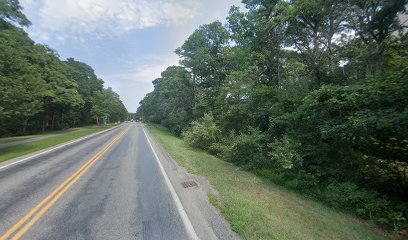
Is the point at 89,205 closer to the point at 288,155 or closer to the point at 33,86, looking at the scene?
the point at 288,155

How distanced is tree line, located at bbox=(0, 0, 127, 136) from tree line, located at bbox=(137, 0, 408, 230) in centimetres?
1313

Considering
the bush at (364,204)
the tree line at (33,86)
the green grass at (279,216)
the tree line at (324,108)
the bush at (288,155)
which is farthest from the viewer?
the tree line at (33,86)

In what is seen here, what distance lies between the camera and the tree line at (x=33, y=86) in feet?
54.9

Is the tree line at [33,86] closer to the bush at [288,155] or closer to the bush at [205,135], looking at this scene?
the bush at [205,135]

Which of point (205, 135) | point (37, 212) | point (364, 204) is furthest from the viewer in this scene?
point (205, 135)

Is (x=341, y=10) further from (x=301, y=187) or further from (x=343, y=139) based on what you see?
(x=301, y=187)

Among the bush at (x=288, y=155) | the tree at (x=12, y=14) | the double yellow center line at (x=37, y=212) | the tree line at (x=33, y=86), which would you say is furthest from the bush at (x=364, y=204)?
the tree at (x=12, y=14)

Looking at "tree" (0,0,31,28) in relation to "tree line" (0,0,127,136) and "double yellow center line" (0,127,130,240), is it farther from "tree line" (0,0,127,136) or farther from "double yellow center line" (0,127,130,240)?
"double yellow center line" (0,127,130,240)

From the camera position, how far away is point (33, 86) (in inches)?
722

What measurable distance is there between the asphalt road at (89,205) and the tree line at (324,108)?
19.5 feet

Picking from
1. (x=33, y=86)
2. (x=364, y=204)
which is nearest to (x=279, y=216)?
(x=364, y=204)

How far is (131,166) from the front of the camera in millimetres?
12297

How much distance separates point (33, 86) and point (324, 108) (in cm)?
1939

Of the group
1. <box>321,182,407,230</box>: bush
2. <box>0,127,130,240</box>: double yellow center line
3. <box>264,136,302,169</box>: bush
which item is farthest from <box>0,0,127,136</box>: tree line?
<box>321,182,407,230</box>: bush
